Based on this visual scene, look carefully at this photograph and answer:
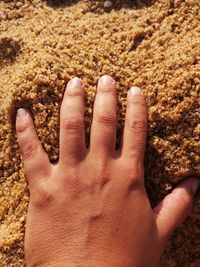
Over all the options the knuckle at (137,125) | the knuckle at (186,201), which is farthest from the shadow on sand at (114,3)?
the knuckle at (186,201)

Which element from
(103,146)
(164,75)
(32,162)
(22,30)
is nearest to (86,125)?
(103,146)

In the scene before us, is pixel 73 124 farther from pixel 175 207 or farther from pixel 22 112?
pixel 175 207

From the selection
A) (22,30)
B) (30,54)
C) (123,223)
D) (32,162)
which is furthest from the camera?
(22,30)

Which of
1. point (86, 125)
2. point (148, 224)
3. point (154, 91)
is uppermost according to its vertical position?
point (154, 91)

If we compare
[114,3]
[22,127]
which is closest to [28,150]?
[22,127]

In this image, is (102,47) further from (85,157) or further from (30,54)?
(85,157)
